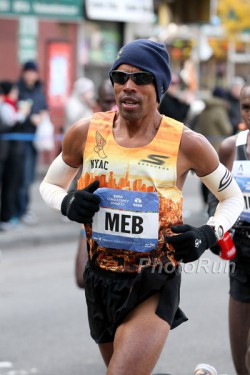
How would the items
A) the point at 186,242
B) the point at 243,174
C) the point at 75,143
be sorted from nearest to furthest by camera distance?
1. the point at 186,242
2. the point at 75,143
3. the point at 243,174

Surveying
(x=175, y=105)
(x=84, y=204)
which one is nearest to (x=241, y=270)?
(x=84, y=204)

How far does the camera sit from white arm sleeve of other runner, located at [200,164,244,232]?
4398mm

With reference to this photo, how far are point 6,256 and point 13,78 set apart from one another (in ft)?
27.3

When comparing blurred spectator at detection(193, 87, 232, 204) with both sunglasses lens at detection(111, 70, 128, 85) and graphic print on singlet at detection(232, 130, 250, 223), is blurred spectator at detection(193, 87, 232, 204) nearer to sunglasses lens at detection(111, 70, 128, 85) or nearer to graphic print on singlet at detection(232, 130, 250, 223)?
graphic print on singlet at detection(232, 130, 250, 223)

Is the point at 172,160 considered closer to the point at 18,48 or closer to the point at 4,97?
the point at 4,97

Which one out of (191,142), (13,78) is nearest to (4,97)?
(13,78)

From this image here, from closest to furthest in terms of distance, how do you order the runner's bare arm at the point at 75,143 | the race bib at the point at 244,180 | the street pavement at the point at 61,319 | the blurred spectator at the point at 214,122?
the runner's bare arm at the point at 75,143 → the race bib at the point at 244,180 → the street pavement at the point at 61,319 → the blurred spectator at the point at 214,122

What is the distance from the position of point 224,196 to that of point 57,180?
32.8 inches

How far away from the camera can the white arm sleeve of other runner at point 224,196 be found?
440cm

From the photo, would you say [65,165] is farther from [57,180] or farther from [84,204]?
[84,204]

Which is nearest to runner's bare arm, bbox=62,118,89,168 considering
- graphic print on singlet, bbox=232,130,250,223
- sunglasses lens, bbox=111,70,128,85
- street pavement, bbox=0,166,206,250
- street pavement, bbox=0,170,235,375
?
sunglasses lens, bbox=111,70,128,85

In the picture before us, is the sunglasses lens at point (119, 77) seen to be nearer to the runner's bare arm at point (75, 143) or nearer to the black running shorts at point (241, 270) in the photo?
the runner's bare arm at point (75, 143)

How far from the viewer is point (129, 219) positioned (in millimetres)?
4207

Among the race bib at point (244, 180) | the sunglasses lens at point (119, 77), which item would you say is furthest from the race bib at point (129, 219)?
the race bib at point (244, 180)
